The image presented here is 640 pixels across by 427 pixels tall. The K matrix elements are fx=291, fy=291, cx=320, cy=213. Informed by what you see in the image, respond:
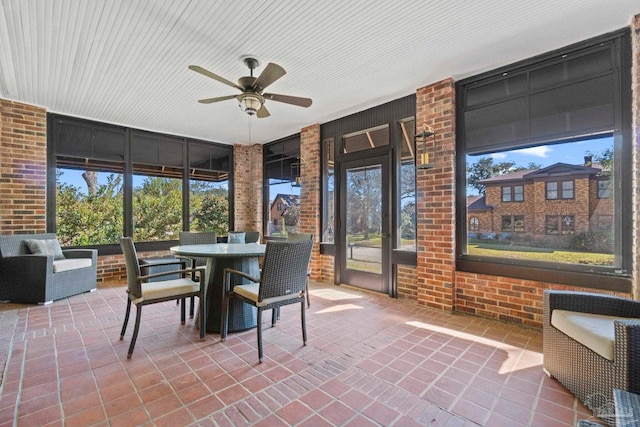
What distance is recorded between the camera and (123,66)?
3301mm

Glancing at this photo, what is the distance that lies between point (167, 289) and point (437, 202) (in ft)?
10.5

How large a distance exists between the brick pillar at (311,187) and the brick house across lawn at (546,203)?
263cm

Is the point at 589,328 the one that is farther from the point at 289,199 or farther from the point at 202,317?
the point at 289,199

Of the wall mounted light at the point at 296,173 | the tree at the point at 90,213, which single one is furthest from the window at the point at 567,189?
the tree at the point at 90,213

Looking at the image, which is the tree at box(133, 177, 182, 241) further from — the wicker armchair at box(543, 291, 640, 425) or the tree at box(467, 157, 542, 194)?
the wicker armchair at box(543, 291, 640, 425)

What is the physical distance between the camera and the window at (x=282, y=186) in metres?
6.17

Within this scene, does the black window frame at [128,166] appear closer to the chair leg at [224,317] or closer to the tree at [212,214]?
the tree at [212,214]

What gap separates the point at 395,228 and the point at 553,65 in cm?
254

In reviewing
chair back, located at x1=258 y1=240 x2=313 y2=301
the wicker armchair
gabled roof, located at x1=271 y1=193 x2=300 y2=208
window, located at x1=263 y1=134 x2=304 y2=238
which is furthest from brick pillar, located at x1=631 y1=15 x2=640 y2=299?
gabled roof, located at x1=271 y1=193 x2=300 y2=208

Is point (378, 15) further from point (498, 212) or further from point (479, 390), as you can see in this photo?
point (479, 390)

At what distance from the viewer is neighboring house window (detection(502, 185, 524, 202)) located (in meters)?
3.25

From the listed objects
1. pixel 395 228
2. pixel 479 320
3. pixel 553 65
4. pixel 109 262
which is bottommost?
pixel 479 320

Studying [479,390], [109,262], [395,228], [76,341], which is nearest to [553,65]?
[395,228]

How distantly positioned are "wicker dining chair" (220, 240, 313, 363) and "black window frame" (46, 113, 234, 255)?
3.91 meters
